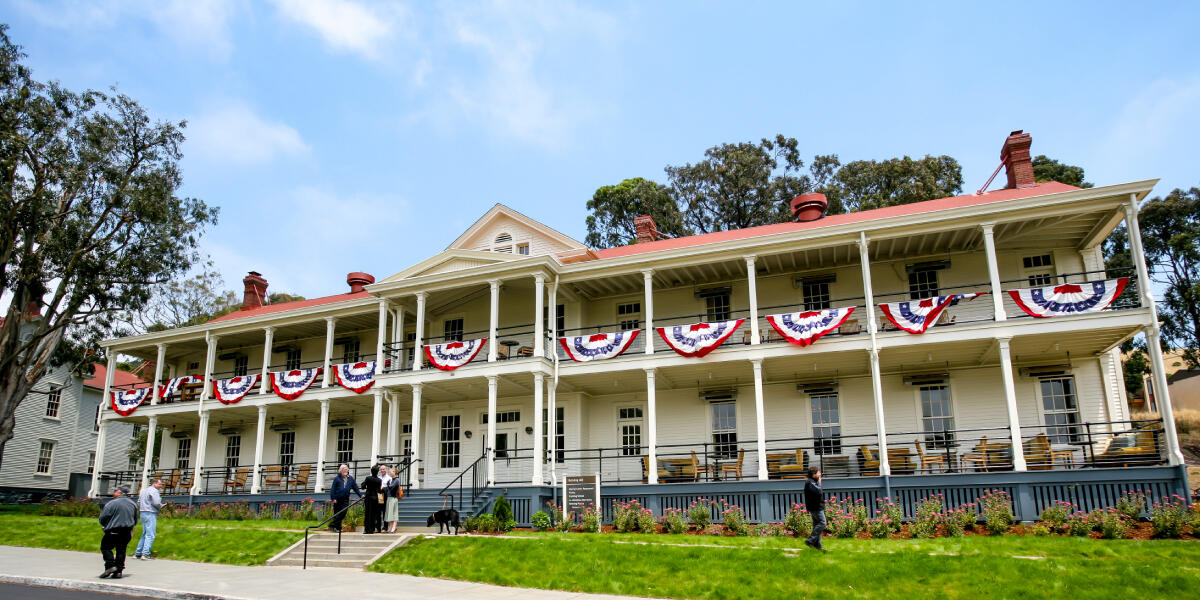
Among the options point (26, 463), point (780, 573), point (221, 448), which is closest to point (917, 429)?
point (780, 573)

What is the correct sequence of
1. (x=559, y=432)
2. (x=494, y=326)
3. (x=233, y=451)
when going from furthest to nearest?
(x=233, y=451), (x=559, y=432), (x=494, y=326)

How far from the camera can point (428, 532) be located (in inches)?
625

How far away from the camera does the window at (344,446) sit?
26.3 meters

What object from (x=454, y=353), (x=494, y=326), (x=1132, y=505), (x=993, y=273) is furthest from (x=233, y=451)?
(x=1132, y=505)

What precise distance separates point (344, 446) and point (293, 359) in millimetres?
4110

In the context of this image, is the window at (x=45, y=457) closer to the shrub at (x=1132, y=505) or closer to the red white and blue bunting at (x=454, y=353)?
the red white and blue bunting at (x=454, y=353)

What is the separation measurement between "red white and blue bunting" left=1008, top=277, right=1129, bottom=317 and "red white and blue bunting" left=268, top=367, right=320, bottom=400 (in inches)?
761

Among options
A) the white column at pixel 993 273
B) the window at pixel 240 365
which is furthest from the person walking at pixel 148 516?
the white column at pixel 993 273

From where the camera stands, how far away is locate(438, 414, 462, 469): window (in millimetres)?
24125

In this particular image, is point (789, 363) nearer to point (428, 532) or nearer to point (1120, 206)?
point (1120, 206)

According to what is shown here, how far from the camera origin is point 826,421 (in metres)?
20.6

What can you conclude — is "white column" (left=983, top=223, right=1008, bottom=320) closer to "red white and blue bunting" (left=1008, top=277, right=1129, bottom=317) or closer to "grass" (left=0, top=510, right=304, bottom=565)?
"red white and blue bunting" (left=1008, top=277, right=1129, bottom=317)

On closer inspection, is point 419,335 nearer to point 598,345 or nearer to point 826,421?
point 598,345

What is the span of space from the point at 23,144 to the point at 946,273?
2899 cm
